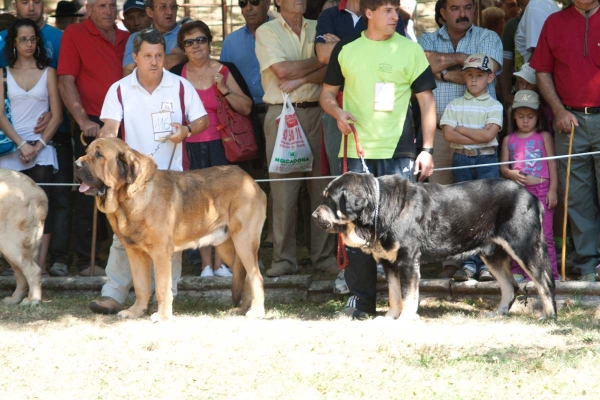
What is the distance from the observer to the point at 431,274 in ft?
32.4

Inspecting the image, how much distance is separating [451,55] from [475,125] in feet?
2.53

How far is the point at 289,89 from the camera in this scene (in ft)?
30.0

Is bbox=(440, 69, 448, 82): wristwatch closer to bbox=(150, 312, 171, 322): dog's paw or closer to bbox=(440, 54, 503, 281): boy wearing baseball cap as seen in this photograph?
bbox=(440, 54, 503, 281): boy wearing baseball cap

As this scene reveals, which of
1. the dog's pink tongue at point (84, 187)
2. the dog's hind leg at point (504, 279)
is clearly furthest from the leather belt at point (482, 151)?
the dog's pink tongue at point (84, 187)

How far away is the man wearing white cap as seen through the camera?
36.1ft

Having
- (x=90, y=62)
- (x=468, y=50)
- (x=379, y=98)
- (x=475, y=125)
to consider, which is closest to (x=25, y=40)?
(x=90, y=62)

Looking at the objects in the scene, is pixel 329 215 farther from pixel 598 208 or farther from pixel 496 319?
pixel 598 208

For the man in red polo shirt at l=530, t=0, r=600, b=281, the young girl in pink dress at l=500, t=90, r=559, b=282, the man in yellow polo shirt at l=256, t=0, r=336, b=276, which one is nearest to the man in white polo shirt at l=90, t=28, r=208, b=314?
the man in yellow polo shirt at l=256, t=0, r=336, b=276

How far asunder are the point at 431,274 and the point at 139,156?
3547 millimetres

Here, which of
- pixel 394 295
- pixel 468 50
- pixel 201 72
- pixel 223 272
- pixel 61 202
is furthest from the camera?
pixel 61 202

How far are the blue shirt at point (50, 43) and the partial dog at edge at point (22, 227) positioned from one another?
150cm

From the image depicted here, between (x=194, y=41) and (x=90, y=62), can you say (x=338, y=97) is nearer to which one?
(x=194, y=41)

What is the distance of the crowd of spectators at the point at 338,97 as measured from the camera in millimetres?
7965

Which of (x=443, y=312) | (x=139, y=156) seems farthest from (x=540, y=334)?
(x=139, y=156)
